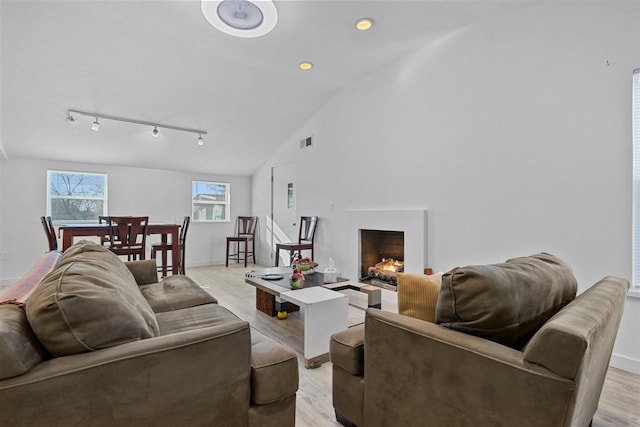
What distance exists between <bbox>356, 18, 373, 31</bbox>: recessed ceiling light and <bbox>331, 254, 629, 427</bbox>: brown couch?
254 cm

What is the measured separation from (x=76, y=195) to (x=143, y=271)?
3.67 meters

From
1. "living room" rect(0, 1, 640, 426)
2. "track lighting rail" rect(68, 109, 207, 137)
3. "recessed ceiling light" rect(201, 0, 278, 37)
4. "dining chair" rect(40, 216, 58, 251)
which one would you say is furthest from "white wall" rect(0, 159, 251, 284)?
"recessed ceiling light" rect(201, 0, 278, 37)

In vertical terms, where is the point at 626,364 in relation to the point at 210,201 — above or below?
below

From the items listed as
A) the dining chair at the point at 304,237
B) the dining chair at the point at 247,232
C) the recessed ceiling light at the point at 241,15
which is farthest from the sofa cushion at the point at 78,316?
the dining chair at the point at 247,232

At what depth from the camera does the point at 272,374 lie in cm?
→ 122

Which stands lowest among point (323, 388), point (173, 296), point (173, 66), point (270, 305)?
point (323, 388)

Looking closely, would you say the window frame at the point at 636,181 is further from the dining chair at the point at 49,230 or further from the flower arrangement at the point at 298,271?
the dining chair at the point at 49,230

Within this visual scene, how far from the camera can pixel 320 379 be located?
207 centimetres

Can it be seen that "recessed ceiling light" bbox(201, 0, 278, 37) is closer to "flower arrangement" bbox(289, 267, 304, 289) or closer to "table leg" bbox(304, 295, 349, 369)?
"flower arrangement" bbox(289, 267, 304, 289)

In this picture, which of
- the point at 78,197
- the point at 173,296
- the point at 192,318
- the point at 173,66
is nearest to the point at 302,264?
the point at 173,296

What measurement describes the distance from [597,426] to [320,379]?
1.49m

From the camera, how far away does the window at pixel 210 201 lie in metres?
6.44

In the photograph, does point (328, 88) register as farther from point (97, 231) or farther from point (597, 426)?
point (597, 426)

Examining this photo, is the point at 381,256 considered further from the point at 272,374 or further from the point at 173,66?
the point at 173,66
